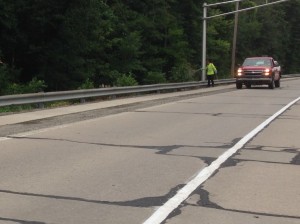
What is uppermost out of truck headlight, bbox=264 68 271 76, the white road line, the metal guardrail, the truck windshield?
the truck windshield

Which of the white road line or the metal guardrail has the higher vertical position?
the metal guardrail

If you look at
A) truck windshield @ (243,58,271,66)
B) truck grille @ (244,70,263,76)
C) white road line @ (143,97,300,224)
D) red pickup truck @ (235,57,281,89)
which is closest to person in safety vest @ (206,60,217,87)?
red pickup truck @ (235,57,281,89)

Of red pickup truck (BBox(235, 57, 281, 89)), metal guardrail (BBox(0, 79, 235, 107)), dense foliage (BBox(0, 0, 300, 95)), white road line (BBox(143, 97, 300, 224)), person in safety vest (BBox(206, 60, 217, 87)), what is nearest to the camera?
white road line (BBox(143, 97, 300, 224))

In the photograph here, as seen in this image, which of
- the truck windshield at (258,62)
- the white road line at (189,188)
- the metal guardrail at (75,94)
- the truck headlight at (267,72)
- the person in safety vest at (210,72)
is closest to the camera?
the white road line at (189,188)

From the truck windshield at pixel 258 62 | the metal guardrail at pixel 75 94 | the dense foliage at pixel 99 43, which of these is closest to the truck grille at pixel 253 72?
the truck windshield at pixel 258 62

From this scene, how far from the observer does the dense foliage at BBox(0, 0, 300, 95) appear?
1115 inches

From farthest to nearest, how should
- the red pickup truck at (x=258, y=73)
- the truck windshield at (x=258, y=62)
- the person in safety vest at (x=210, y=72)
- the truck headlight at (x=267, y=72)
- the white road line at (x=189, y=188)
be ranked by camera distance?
the person in safety vest at (x=210, y=72) < the truck windshield at (x=258, y=62) < the red pickup truck at (x=258, y=73) < the truck headlight at (x=267, y=72) < the white road line at (x=189, y=188)

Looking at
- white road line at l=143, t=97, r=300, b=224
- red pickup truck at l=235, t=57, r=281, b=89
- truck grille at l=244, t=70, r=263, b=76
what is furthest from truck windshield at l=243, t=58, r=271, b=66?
white road line at l=143, t=97, r=300, b=224

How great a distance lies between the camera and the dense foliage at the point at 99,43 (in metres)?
28.3

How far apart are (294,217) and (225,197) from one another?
0.99 meters

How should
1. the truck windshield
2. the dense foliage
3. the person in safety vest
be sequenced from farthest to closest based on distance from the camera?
the person in safety vest < the truck windshield < the dense foliage

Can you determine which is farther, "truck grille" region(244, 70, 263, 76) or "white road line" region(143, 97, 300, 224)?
"truck grille" region(244, 70, 263, 76)

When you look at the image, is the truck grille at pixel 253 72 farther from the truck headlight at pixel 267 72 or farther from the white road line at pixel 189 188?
the white road line at pixel 189 188

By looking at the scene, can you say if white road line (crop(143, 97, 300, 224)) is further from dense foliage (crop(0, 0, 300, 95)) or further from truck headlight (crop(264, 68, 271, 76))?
truck headlight (crop(264, 68, 271, 76))
